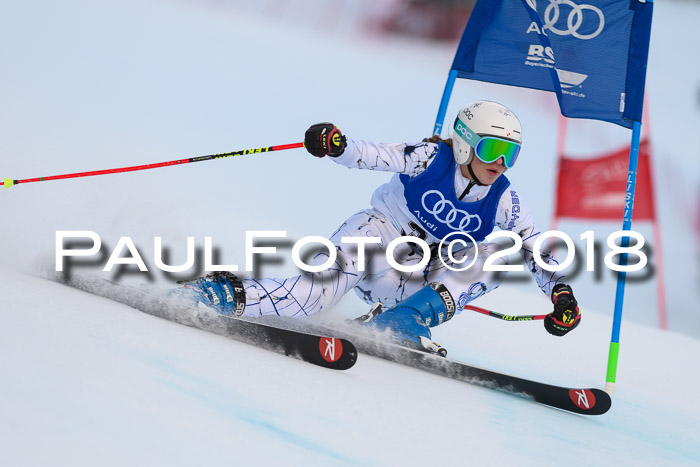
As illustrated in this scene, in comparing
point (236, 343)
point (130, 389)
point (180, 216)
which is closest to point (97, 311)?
point (236, 343)

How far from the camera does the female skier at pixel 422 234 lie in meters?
3.19

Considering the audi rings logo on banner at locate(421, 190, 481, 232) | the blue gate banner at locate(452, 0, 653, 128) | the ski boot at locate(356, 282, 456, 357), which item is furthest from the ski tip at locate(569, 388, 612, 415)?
the blue gate banner at locate(452, 0, 653, 128)

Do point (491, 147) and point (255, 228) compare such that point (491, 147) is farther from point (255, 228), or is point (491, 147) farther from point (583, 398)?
point (255, 228)

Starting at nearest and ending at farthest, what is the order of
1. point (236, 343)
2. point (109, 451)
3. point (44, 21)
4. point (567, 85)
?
1. point (109, 451)
2. point (236, 343)
3. point (567, 85)
4. point (44, 21)

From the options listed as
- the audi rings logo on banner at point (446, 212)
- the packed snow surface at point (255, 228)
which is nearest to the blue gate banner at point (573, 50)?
the audi rings logo on banner at point (446, 212)

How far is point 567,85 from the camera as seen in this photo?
415cm

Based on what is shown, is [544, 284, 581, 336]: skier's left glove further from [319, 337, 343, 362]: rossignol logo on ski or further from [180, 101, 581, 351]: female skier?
[319, 337, 343, 362]: rossignol logo on ski

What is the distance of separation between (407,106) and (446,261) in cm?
1016

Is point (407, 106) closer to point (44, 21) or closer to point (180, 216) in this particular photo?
point (44, 21)

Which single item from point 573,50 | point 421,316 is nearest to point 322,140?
point 421,316

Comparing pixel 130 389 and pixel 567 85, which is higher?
pixel 567 85

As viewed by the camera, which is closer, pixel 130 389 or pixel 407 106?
pixel 130 389

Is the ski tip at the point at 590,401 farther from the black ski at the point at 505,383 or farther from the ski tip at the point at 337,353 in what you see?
the ski tip at the point at 337,353

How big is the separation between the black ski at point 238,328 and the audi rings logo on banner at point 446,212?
0.81 meters
